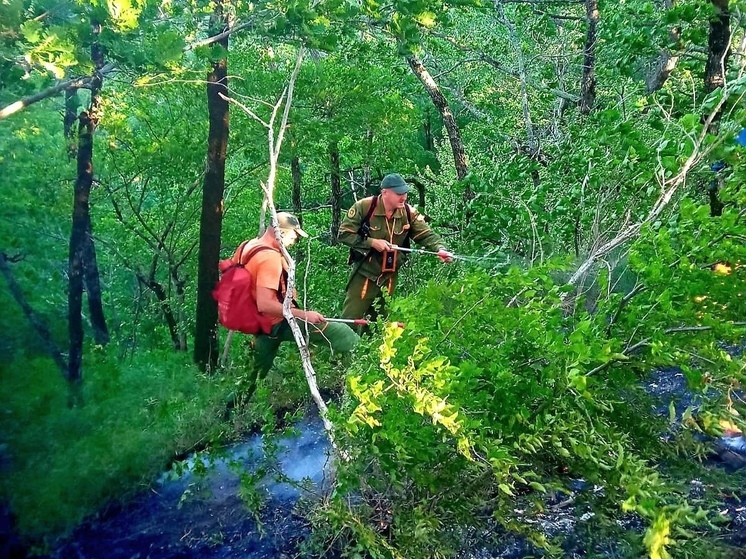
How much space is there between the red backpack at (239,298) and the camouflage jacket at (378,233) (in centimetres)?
132

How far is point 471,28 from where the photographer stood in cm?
1094

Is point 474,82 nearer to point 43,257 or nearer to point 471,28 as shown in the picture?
point 471,28

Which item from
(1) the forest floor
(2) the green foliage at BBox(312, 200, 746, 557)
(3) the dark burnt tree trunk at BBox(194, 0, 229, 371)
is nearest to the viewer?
(2) the green foliage at BBox(312, 200, 746, 557)

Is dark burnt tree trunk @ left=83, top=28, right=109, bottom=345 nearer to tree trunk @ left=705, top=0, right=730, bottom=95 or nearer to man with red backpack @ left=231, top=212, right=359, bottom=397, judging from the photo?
man with red backpack @ left=231, top=212, right=359, bottom=397

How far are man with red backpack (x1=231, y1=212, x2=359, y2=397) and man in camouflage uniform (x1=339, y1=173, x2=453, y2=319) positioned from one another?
2.59ft

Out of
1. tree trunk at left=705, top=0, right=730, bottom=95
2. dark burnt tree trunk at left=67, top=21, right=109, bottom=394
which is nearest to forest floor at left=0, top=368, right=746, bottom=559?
dark burnt tree trunk at left=67, top=21, right=109, bottom=394

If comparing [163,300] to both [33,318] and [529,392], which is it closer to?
[33,318]

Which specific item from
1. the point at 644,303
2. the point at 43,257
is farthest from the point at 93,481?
the point at 644,303

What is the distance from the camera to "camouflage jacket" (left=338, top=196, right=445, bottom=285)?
553 centimetres

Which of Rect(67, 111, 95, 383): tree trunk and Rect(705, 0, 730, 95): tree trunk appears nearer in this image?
Rect(705, 0, 730, 95): tree trunk

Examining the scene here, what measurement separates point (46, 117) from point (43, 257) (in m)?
1.22

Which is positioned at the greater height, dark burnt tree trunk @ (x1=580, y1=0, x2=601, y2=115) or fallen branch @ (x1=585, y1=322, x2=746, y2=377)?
dark burnt tree trunk @ (x1=580, y1=0, x2=601, y2=115)

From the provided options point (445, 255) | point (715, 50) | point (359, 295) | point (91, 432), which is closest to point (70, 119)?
point (91, 432)

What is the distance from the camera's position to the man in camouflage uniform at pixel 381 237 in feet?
17.9
